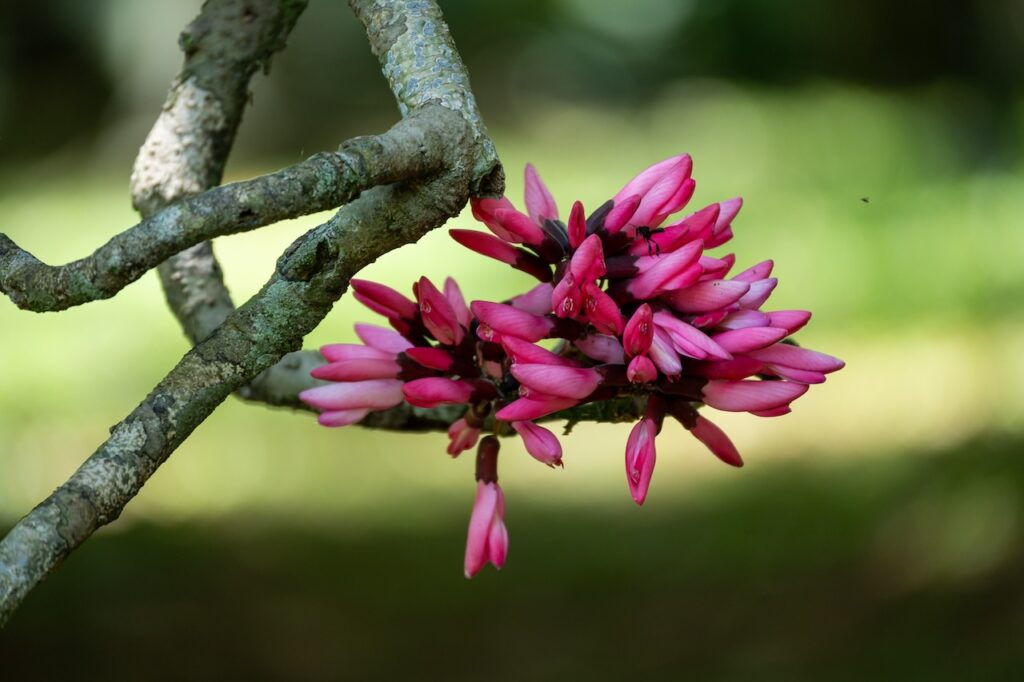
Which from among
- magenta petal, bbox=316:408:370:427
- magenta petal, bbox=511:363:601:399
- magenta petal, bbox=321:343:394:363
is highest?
magenta petal, bbox=321:343:394:363

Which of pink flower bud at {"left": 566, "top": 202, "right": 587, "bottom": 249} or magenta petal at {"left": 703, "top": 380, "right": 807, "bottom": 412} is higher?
pink flower bud at {"left": 566, "top": 202, "right": 587, "bottom": 249}

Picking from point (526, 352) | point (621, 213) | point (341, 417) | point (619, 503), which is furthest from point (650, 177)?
point (619, 503)

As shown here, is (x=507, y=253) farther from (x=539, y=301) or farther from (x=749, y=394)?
(x=749, y=394)

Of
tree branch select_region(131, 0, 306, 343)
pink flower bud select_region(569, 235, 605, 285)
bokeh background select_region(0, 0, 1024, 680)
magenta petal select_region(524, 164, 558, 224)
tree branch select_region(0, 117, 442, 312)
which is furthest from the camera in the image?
bokeh background select_region(0, 0, 1024, 680)

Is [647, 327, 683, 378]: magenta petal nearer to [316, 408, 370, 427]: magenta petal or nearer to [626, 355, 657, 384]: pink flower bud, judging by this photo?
[626, 355, 657, 384]: pink flower bud

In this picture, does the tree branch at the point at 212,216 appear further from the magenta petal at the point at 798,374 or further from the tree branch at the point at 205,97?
the tree branch at the point at 205,97

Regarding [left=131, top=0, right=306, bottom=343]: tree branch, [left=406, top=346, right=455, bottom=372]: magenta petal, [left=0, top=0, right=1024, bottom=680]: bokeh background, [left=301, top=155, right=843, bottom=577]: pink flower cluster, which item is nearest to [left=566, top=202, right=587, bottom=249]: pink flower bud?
[left=301, top=155, right=843, bottom=577]: pink flower cluster

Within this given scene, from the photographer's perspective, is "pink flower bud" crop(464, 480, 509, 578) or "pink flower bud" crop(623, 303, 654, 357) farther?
"pink flower bud" crop(464, 480, 509, 578)
